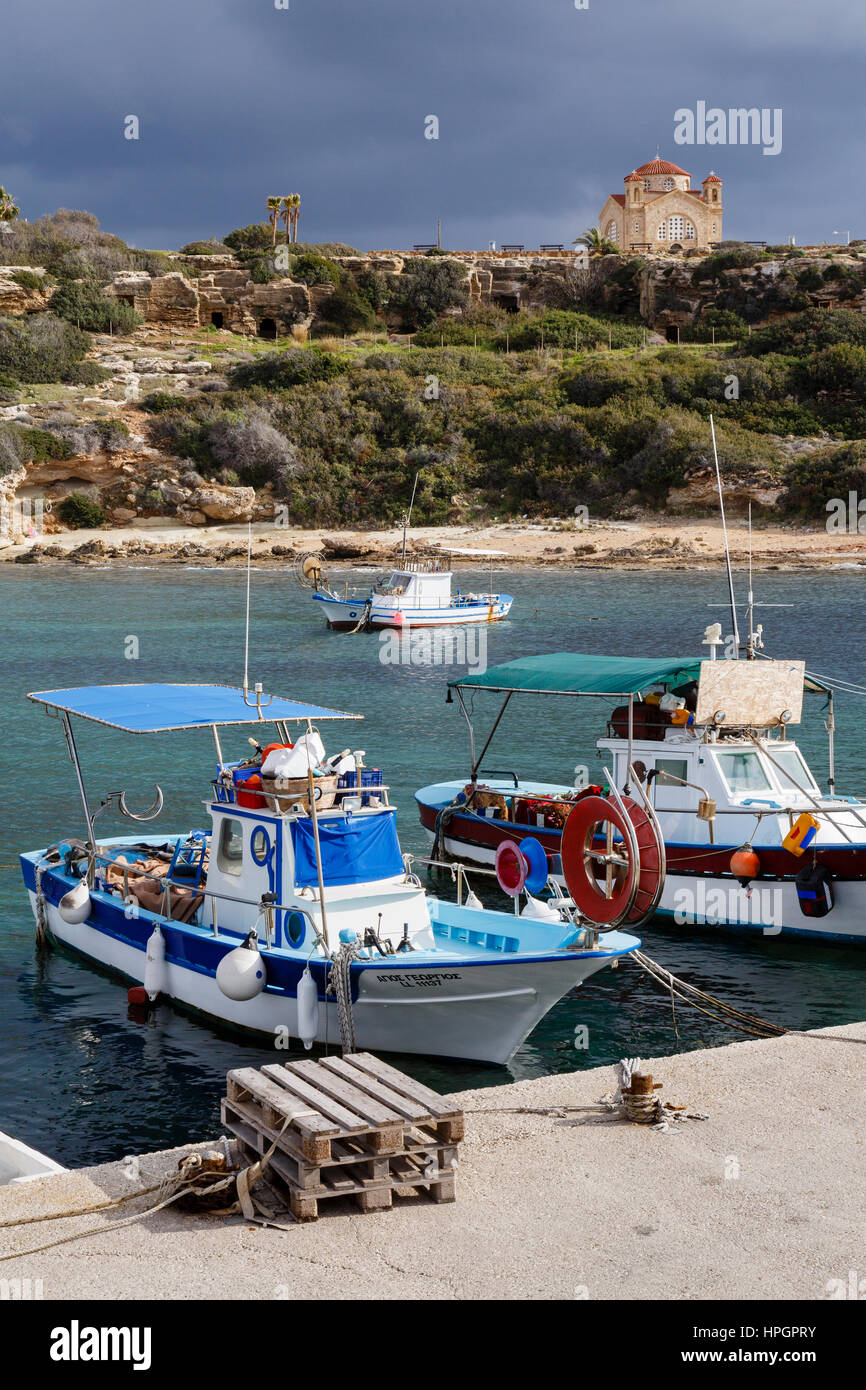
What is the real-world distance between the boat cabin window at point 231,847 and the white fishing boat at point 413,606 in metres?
35.5

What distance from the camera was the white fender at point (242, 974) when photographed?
1297 centimetres

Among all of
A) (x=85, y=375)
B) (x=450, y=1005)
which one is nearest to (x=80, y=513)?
(x=85, y=375)

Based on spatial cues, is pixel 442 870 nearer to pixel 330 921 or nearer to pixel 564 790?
pixel 564 790

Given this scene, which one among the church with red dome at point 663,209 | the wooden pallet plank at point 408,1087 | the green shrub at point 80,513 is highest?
the church with red dome at point 663,209

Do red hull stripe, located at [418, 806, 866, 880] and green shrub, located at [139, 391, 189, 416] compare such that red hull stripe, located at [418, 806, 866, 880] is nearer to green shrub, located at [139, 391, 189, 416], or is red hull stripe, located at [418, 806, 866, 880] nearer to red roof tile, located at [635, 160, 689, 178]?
green shrub, located at [139, 391, 189, 416]

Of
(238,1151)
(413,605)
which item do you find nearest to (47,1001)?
(238,1151)

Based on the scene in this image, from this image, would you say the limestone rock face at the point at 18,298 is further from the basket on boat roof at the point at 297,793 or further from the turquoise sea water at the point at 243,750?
the basket on boat roof at the point at 297,793

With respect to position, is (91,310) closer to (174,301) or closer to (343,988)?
(174,301)

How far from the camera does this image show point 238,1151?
29.5 ft

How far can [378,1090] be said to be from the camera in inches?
349

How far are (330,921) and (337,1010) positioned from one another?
932 millimetres

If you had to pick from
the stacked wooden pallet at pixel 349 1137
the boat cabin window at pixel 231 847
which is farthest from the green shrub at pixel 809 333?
the stacked wooden pallet at pixel 349 1137

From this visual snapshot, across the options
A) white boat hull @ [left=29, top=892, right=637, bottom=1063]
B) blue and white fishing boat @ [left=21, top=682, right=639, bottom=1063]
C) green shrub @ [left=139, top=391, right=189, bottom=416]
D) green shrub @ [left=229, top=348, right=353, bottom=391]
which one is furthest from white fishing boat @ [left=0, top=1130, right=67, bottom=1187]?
green shrub @ [left=229, top=348, right=353, bottom=391]

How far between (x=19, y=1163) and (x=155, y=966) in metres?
4.77
